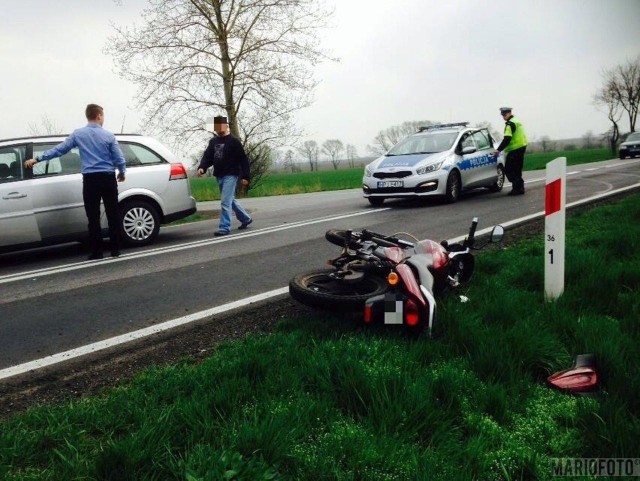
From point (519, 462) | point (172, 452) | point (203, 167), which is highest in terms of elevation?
point (203, 167)

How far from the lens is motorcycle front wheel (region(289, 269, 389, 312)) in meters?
3.43

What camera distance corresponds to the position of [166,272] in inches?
229

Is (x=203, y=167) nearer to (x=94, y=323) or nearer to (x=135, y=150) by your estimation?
(x=135, y=150)

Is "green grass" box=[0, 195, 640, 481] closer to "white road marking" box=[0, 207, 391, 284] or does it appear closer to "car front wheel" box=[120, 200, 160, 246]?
"white road marking" box=[0, 207, 391, 284]

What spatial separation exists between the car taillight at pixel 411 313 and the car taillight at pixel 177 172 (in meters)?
6.12

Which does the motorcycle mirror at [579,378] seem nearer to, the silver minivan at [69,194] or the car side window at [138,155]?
the silver minivan at [69,194]

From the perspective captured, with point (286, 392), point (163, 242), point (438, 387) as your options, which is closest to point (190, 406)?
point (286, 392)

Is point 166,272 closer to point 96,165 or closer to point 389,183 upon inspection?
point 96,165

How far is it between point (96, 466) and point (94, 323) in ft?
7.73

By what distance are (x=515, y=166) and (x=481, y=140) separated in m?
1.18

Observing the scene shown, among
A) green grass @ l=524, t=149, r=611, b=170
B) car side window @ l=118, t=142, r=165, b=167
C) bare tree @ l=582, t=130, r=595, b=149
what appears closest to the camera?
car side window @ l=118, t=142, r=165, b=167

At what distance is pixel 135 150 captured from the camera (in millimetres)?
7977

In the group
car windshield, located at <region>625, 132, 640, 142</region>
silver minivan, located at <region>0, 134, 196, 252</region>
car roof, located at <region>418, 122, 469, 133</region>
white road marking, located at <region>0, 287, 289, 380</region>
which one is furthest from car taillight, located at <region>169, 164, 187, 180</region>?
car windshield, located at <region>625, 132, 640, 142</region>

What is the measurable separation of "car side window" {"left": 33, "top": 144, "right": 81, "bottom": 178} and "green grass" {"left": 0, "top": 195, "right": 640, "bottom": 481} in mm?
5243
